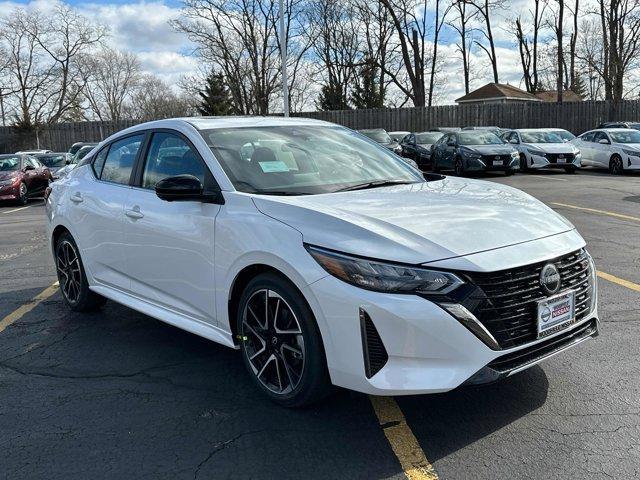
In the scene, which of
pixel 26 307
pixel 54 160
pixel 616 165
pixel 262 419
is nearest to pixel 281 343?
pixel 262 419

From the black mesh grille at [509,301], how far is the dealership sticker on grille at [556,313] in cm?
4

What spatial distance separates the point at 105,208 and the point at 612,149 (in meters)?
18.4

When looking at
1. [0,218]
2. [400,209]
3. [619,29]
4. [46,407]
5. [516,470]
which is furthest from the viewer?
[619,29]

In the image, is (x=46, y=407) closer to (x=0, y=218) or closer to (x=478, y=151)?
(x=0, y=218)

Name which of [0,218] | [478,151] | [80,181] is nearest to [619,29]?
[478,151]

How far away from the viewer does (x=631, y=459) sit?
2830 mm

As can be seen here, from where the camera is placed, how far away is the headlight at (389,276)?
111 inches

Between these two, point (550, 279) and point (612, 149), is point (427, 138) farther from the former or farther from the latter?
point (550, 279)

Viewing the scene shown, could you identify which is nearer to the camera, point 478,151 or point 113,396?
point 113,396

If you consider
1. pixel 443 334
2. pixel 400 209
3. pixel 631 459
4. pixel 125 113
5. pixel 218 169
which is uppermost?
pixel 125 113

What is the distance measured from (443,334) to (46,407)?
2.42 m

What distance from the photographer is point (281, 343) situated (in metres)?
3.39

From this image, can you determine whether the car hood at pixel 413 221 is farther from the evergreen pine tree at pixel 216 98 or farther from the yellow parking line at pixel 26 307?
the evergreen pine tree at pixel 216 98

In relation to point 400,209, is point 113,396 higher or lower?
lower
